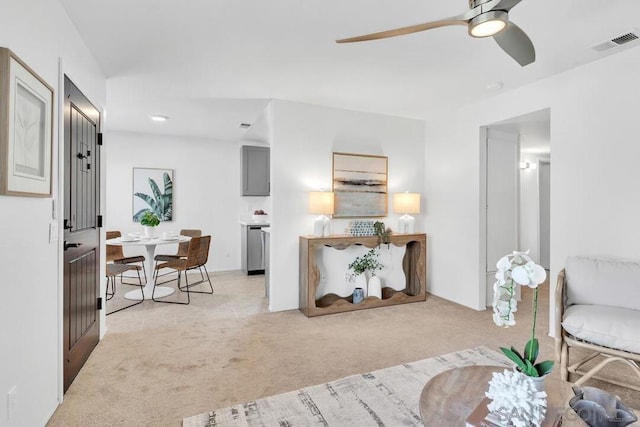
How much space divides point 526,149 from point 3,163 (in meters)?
6.58

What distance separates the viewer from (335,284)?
13.6 feet

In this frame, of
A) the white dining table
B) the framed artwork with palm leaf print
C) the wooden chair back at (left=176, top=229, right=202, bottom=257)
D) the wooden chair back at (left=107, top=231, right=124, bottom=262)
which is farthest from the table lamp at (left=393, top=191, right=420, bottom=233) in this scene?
the wooden chair back at (left=107, top=231, right=124, bottom=262)

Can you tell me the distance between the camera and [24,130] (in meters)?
1.62

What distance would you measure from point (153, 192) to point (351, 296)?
148 inches

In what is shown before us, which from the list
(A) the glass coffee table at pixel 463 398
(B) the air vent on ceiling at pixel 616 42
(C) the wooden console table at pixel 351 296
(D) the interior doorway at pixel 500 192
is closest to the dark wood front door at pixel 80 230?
(C) the wooden console table at pixel 351 296

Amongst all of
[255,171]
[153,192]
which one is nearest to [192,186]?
[153,192]

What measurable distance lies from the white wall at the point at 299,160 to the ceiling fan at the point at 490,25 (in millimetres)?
2246

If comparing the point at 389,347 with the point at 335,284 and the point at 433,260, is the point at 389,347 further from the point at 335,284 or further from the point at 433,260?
the point at 433,260

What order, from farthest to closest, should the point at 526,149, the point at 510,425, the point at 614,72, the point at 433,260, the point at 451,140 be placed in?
the point at 526,149 → the point at 433,260 → the point at 451,140 → the point at 614,72 → the point at 510,425

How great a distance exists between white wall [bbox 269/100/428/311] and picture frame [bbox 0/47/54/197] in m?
2.24

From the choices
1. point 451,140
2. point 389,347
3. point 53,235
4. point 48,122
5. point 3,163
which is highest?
point 451,140

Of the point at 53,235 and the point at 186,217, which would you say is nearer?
the point at 53,235

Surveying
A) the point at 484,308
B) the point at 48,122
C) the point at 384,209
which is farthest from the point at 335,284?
the point at 48,122

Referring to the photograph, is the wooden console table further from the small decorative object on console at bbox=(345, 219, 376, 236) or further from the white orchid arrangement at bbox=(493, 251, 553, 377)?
the white orchid arrangement at bbox=(493, 251, 553, 377)
